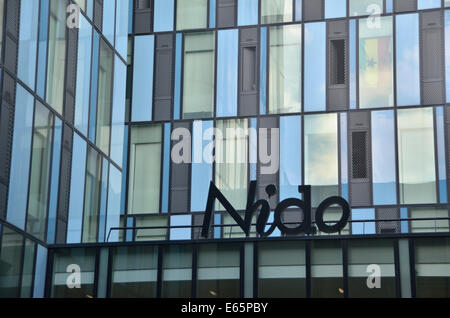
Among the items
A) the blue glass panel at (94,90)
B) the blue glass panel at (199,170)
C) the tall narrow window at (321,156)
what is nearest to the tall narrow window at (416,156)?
the tall narrow window at (321,156)

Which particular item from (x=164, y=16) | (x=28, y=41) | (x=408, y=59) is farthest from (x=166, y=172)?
(x=28, y=41)

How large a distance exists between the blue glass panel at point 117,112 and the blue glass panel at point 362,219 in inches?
343

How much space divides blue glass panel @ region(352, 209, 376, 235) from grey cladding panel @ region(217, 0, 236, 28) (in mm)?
8820

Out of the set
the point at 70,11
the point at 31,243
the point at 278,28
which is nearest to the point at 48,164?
the point at 31,243

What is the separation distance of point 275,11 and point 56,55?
13.4 metres

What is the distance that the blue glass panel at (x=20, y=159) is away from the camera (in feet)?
85.4

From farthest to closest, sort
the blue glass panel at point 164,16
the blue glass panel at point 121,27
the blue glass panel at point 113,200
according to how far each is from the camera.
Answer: the blue glass panel at point 164,16, the blue glass panel at point 121,27, the blue glass panel at point 113,200

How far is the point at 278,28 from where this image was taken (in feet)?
132

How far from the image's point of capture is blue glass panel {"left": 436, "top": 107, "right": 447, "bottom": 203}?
37.5 meters

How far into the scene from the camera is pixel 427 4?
39062mm

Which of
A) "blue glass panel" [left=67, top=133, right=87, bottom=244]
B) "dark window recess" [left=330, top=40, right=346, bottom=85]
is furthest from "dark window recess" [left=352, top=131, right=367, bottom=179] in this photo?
"blue glass panel" [left=67, top=133, right=87, bottom=244]

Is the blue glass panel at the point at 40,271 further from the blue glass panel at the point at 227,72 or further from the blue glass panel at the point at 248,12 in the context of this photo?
the blue glass panel at the point at 248,12
